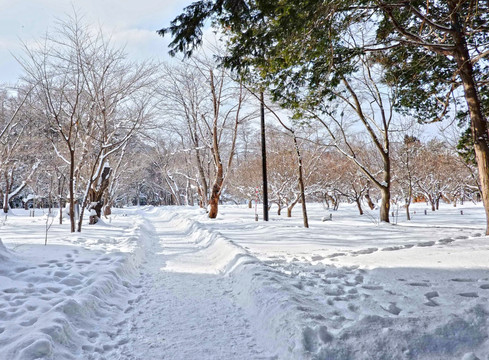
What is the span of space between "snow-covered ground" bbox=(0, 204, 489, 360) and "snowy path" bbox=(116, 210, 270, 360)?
0.02 meters

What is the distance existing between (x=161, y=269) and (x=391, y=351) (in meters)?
4.69

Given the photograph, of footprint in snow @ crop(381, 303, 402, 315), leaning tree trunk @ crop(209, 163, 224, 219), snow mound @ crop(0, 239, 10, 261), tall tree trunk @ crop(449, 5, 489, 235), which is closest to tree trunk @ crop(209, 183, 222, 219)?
leaning tree trunk @ crop(209, 163, 224, 219)

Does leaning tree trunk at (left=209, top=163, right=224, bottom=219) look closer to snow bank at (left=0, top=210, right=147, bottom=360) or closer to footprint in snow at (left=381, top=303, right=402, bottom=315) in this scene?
snow bank at (left=0, top=210, right=147, bottom=360)

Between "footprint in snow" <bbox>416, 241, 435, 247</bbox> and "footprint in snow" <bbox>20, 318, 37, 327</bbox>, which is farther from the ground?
"footprint in snow" <bbox>416, 241, 435, 247</bbox>

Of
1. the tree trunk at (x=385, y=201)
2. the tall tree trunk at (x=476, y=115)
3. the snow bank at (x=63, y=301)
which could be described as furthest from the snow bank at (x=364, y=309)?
the tree trunk at (x=385, y=201)

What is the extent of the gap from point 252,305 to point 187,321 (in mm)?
833

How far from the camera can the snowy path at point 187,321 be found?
2.74 m

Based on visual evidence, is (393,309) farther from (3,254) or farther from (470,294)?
(3,254)

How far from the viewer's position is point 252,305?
3719 mm

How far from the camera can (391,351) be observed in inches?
94.2

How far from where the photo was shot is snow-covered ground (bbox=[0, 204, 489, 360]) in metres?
2.55

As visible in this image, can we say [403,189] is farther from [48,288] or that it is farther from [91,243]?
[48,288]

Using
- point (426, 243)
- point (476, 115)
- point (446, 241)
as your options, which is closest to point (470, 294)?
point (426, 243)

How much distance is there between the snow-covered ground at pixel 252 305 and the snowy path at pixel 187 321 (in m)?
0.02
